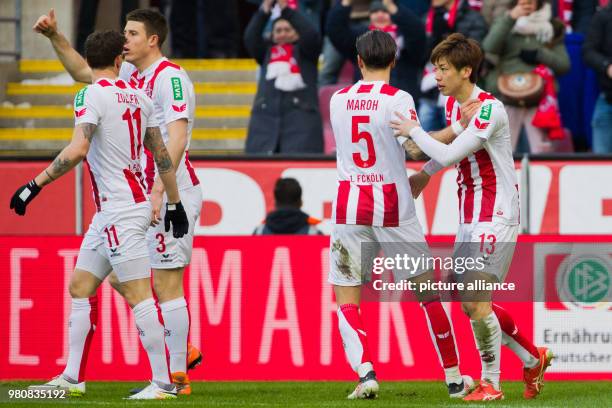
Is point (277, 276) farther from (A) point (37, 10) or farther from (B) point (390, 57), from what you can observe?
(A) point (37, 10)

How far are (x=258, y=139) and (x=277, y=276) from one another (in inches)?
107

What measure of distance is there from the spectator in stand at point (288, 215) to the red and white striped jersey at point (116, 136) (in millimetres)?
3093

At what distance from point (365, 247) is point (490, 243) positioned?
0.74 m

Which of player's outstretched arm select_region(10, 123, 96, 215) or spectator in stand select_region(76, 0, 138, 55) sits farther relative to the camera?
spectator in stand select_region(76, 0, 138, 55)

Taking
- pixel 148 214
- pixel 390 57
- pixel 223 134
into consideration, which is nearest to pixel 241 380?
pixel 148 214

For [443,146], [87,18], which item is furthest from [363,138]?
[87,18]

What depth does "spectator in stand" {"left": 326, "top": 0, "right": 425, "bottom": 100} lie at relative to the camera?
13625mm

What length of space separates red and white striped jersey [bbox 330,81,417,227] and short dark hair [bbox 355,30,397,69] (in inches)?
4.6

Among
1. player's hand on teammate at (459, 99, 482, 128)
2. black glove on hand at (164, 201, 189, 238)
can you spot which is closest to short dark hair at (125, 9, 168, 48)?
black glove on hand at (164, 201, 189, 238)

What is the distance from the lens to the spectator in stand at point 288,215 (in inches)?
479

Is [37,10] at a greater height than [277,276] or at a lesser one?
greater

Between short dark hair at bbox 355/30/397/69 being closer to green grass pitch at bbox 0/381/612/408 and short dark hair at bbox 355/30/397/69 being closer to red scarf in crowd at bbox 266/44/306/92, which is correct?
green grass pitch at bbox 0/381/612/408

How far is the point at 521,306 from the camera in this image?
1120cm

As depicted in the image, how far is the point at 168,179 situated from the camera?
29.8 ft
